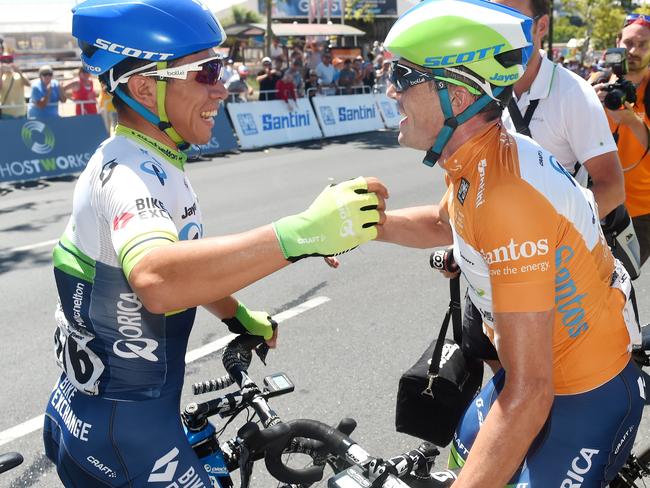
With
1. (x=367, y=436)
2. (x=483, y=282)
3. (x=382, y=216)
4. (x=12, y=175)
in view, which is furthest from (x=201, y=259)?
(x=12, y=175)

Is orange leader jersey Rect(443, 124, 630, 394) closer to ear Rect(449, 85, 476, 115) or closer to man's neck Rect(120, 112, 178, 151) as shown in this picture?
ear Rect(449, 85, 476, 115)

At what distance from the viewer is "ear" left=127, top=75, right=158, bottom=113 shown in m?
2.09

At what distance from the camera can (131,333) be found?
1938 millimetres

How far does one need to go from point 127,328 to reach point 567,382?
1.27 metres

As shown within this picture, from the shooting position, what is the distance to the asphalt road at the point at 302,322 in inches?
166

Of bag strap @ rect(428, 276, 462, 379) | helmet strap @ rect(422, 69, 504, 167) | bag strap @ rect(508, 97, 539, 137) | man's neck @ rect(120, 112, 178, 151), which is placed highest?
helmet strap @ rect(422, 69, 504, 167)

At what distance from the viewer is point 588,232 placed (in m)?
1.91

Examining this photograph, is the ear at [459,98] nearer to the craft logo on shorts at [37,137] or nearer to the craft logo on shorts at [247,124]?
the craft logo on shorts at [37,137]

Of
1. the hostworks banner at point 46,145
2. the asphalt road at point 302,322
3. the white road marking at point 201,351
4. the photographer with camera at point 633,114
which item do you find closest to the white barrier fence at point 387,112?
the hostworks banner at point 46,145

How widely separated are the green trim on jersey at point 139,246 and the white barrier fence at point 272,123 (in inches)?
557

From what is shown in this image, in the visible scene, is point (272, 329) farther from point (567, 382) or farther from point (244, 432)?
point (567, 382)

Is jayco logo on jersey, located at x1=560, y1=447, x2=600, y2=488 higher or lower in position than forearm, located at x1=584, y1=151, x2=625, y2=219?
lower

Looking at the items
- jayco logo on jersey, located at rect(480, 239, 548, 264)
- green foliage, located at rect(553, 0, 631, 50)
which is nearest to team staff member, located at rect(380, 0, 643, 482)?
jayco logo on jersey, located at rect(480, 239, 548, 264)

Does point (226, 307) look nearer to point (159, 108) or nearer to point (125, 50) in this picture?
point (159, 108)
